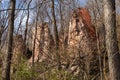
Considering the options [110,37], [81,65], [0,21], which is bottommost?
[81,65]

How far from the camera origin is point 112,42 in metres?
10.1

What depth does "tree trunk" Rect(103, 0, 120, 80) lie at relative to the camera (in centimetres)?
1002

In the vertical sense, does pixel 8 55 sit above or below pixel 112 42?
below

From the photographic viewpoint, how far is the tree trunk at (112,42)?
32.9 ft

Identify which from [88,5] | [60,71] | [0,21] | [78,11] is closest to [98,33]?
[78,11]

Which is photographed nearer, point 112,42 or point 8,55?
point 112,42

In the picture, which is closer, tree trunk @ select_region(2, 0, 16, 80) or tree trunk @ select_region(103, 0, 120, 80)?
tree trunk @ select_region(103, 0, 120, 80)

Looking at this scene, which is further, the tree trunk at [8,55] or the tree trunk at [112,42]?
the tree trunk at [8,55]

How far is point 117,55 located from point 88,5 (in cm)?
1230

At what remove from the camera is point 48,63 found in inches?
462

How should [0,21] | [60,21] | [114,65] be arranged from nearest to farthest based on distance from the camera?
[114,65], [0,21], [60,21]

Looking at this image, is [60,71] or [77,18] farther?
[77,18]

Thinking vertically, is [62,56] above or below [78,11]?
below

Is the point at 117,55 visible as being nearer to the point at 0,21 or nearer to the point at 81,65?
the point at 81,65
